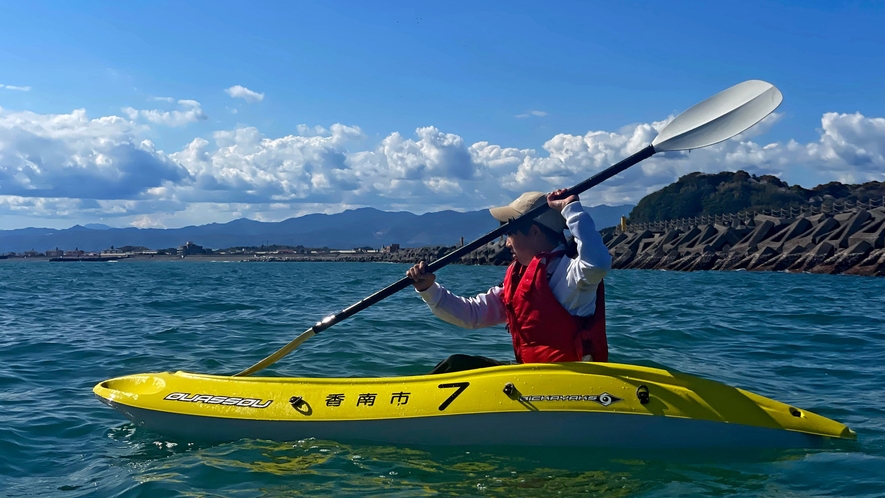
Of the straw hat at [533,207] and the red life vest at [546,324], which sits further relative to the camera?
the straw hat at [533,207]

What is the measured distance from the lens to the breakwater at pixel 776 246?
2688 cm

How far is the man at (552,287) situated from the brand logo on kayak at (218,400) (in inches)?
49.3

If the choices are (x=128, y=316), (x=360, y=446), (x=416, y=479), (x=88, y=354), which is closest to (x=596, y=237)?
(x=416, y=479)

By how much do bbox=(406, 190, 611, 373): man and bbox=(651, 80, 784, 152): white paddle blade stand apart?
137cm

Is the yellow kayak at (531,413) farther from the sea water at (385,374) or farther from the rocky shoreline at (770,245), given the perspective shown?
the rocky shoreline at (770,245)

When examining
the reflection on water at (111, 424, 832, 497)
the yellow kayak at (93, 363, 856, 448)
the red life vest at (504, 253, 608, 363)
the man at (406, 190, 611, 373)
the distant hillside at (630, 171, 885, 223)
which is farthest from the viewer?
the distant hillside at (630, 171, 885, 223)

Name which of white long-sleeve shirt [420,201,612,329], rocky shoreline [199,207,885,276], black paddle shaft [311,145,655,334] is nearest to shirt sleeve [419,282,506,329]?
white long-sleeve shirt [420,201,612,329]

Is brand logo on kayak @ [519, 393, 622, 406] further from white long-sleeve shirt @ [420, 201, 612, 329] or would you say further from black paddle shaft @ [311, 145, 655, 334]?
black paddle shaft @ [311, 145, 655, 334]

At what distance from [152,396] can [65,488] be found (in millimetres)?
1119

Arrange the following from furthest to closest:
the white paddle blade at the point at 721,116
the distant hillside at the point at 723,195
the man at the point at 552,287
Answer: the distant hillside at the point at 723,195 → the white paddle blade at the point at 721,116 → the man at the point at 552,287

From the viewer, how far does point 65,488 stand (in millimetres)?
3852

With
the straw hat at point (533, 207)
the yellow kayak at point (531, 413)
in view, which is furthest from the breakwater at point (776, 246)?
the straw hat at point (533, 207)

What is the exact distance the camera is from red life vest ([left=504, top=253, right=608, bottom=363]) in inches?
164

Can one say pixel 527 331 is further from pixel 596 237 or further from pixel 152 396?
pixel 152 396
